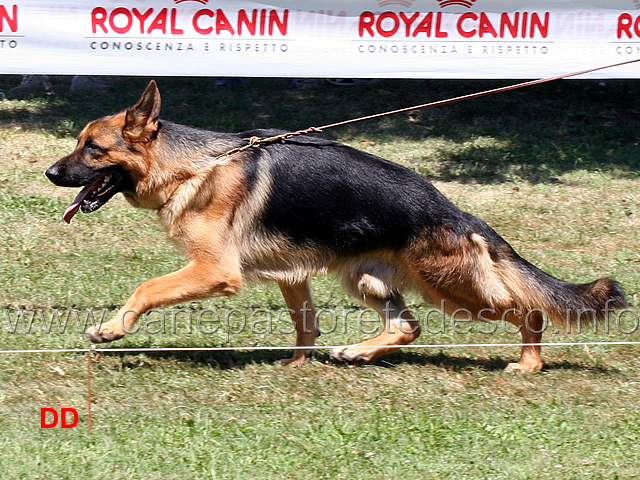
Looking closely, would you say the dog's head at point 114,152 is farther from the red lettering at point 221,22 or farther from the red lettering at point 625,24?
the red lettering at point 625,24

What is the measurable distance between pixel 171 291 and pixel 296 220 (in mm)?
887

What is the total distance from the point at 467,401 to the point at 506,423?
16.0 inches

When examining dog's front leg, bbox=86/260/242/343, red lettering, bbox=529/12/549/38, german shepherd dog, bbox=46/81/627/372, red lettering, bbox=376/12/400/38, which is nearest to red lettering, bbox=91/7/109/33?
red lettering, bbox=376/12/400/38

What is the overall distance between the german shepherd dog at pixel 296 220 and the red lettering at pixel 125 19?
15.5 ft

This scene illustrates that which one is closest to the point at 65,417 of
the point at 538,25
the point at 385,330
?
the point at 385,330

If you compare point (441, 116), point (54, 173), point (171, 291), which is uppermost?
point (441, 116)

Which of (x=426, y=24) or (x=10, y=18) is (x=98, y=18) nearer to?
(x=10, y=18)

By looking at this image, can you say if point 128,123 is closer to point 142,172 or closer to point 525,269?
point 142,172

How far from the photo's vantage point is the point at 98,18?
9836 millimetres

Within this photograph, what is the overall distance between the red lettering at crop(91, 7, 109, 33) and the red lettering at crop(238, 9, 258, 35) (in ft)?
4.90

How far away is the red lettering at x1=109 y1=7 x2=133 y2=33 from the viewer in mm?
9836

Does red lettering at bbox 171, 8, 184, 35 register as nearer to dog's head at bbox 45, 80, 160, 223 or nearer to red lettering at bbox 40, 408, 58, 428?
dog's head at bbox 45, 80, 160, 223

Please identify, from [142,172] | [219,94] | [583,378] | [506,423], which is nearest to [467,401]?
[506,423]

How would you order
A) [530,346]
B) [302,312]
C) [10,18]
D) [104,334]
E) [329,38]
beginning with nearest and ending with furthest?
1. [104,334]
2. [530,346]
3. [302,312]
4. [10,18]
5. [329,38]
